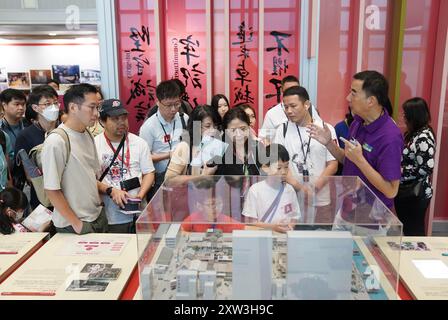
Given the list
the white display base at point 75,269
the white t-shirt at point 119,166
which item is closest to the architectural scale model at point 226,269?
the white display base at point 75,269

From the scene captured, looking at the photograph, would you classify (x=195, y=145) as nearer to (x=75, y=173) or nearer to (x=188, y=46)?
(x=75, y=173)

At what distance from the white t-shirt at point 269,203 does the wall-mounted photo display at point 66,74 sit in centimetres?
449

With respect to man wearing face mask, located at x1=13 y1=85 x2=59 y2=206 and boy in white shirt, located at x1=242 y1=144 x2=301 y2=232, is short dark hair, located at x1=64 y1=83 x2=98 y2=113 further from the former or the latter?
boy in white shirt, located at x1=242 y1=144 x2=301 y2=232

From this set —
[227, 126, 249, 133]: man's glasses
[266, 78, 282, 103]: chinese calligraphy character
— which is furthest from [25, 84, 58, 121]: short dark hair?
[266, 78, 282, 103]: chinese calligraphy character

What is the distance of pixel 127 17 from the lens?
3973 millimetres

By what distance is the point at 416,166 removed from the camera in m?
3.23

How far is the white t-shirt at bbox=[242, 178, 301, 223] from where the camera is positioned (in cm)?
174

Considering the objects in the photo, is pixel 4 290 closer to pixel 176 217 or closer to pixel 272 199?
pixel 176 217

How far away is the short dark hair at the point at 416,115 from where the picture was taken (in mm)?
3184

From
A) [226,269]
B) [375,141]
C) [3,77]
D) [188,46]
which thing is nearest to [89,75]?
[3,77]

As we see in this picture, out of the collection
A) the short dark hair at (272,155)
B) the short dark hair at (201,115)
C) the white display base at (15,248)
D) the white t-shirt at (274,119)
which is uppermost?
the short dark hair at (201,115)

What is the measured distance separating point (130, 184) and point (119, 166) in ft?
0.46

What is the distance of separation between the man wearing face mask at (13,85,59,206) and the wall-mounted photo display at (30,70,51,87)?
293 centimetres

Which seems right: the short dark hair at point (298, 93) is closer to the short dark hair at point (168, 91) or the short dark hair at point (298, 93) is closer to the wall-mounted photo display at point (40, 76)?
the short dark hair at point (168, 91)
